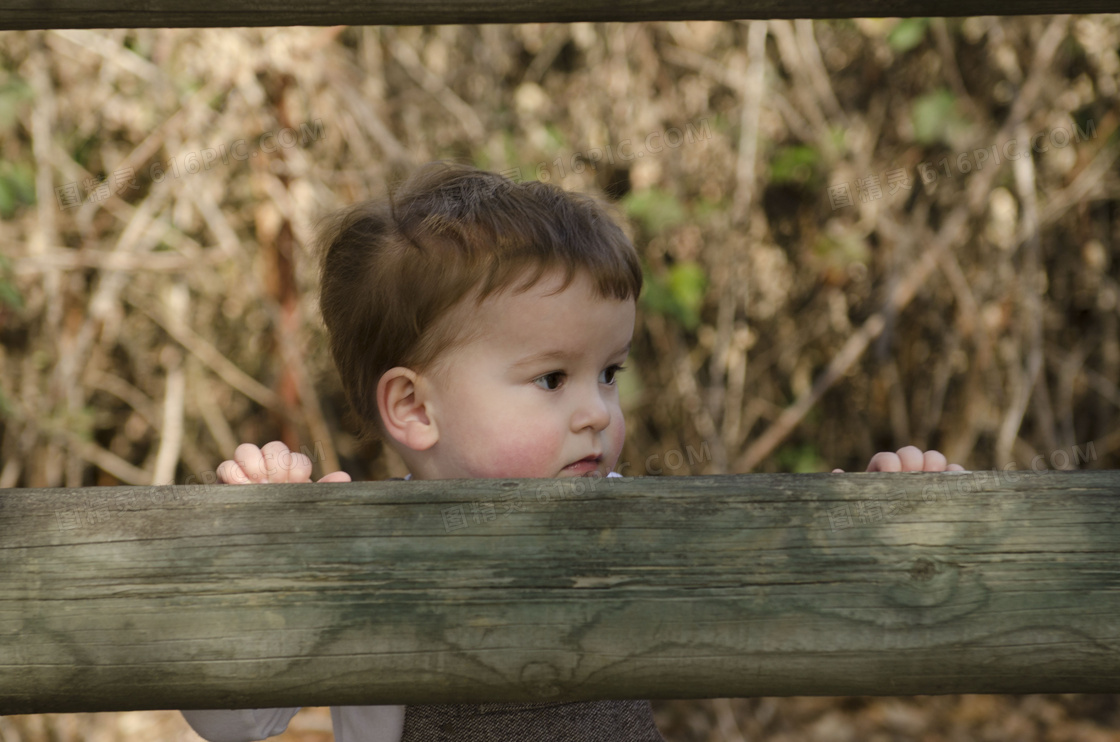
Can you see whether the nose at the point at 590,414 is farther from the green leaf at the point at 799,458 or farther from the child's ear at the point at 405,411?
the green leaf at the point at 799,458

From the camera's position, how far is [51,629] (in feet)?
2.57

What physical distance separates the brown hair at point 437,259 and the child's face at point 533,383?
3cm

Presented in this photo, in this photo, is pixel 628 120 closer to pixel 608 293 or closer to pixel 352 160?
pixel 352 160

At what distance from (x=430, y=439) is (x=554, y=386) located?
→ 0.20 meters

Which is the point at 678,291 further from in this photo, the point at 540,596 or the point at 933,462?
the point at 540,596

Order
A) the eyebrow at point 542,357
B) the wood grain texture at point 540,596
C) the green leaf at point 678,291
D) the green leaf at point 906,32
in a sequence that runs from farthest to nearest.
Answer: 1. the green leaf at point 678,291
2. the green leaf at point 906,32
3. the eyebrow at point 542,357
4. the wood grain texture at point 540,596

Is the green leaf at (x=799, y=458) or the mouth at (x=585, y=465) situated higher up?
the mouth at (x=585, y=465)

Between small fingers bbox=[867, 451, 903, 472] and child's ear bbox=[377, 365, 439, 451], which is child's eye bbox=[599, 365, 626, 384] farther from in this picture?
small fingers bbox=[867, 451, 903, 472]

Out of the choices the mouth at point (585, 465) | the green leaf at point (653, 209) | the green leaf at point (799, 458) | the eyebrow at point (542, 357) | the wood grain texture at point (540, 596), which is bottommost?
the green leaf at point (799, 458)


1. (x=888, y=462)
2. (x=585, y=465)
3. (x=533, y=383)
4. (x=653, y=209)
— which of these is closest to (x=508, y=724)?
(x=585, y=465)

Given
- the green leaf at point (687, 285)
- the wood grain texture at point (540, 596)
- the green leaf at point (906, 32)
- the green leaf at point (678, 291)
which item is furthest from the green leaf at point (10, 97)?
the green leaf at point (906, 32)

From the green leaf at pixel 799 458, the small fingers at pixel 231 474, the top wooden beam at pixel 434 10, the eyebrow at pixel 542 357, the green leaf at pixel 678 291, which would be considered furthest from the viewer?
the green leaf at pixel 799 458

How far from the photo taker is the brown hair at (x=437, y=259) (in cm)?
139

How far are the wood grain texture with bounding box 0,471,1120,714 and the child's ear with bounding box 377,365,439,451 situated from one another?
0.62 m
